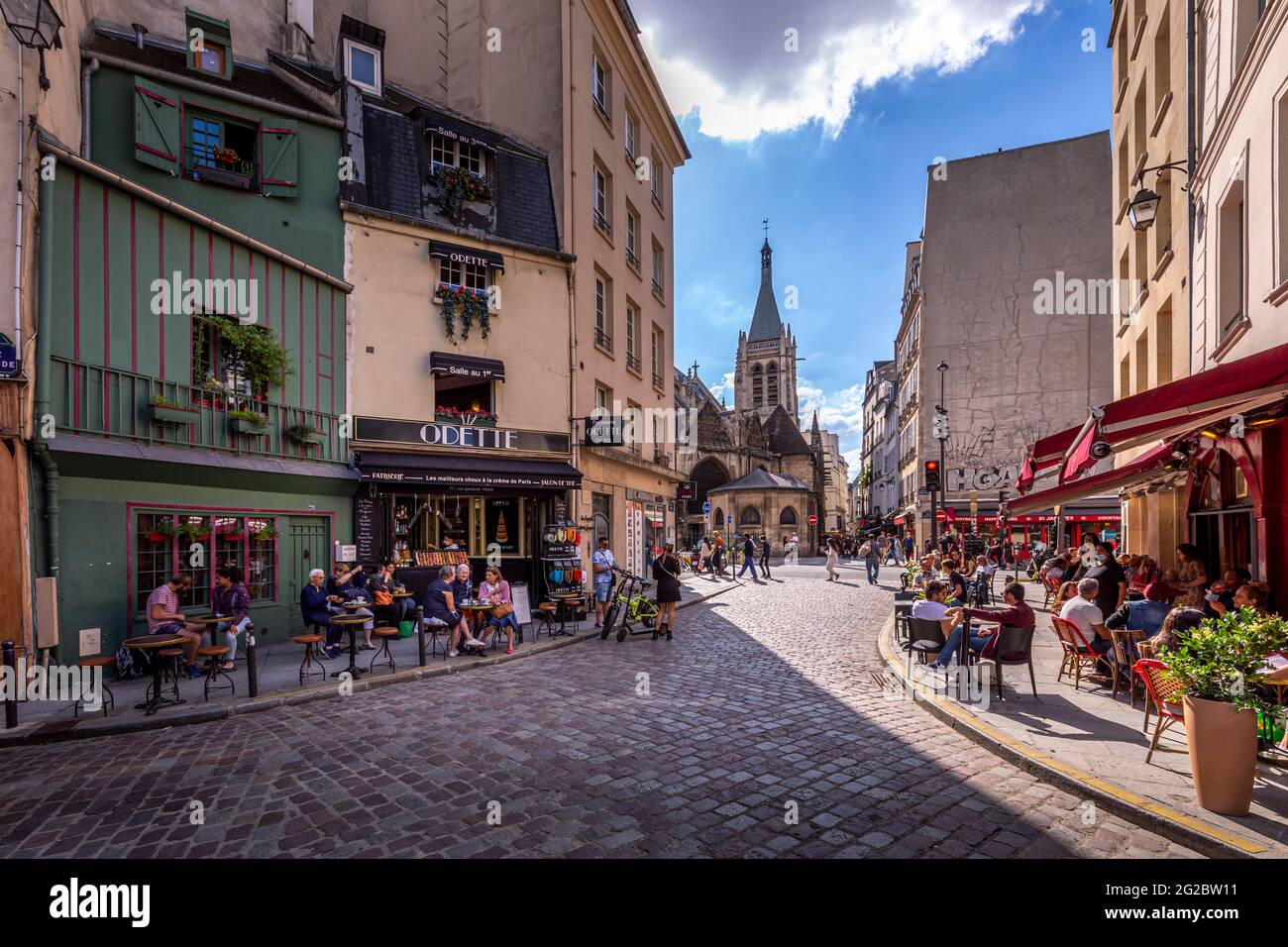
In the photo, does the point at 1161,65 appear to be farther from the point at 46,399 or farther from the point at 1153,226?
the point at 46,399

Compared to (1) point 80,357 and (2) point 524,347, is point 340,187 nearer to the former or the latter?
(2) point 524,347

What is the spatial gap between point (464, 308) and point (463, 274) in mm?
949

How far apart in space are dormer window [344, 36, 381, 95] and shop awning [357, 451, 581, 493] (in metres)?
8.77

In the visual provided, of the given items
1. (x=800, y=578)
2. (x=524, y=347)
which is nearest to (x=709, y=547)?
(x=800, y=578)

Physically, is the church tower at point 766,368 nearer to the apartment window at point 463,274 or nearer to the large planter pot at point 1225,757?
the apartment window at point 463,274

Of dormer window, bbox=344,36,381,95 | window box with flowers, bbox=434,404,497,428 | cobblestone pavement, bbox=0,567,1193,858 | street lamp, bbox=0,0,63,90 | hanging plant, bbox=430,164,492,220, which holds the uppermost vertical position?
dormer window, bbox=344,36,381,95

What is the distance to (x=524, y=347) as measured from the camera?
15.7 m

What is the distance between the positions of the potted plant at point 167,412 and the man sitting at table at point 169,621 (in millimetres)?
2718

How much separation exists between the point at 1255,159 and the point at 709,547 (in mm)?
25874

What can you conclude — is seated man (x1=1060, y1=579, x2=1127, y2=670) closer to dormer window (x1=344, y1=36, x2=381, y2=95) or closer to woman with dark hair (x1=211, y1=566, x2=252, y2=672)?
woman with dark hair (x1=211, y1=566, x2=252, y2=672)

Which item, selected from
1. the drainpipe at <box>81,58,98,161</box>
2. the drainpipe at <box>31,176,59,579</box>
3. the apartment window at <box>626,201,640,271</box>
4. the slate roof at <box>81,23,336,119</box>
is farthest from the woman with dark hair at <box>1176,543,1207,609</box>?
the drainpipe at <box>81,58,98,161</box>

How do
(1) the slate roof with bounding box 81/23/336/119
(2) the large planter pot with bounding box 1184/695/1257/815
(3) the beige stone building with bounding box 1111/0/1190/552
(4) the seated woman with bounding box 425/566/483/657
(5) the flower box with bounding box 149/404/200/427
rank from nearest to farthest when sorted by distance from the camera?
(2) the large planter pot with bounding box 1184/695/1257/815 → (5) the flower box with bounding box 149/404/200/427 → (4) the seated woman with bounding box 425/566/483/657 → (3) the beige stone building with bounding box 1111/0/1190/552 → (1) the slate roof with bounding box 81/23/336/119

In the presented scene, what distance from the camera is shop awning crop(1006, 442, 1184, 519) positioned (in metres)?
Result: 10.2

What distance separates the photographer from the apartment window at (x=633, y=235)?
2120cm
